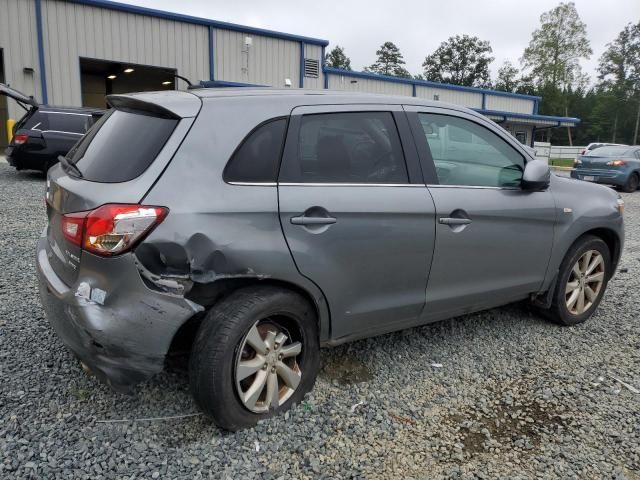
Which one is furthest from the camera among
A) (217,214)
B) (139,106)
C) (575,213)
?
(575,213)

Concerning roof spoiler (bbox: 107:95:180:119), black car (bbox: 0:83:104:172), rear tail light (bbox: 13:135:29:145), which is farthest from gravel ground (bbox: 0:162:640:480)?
rear tail light (bbox: 13:135:29:145)

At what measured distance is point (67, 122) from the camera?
11188 millimetres

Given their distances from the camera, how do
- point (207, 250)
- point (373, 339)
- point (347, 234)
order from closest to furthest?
point (207, 250), point (347, 234), point (373, 339)

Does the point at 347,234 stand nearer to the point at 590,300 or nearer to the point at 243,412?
the point at 243,412

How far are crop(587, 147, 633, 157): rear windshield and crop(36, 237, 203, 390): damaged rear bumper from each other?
53.6ft

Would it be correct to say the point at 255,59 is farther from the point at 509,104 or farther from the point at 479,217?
the point at 479,217

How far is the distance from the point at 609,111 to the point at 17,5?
72438 mm

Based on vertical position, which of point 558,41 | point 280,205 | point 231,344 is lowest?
point 231,344

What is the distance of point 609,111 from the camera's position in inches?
2749

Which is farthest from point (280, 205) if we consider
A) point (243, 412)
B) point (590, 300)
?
point (590, 300)

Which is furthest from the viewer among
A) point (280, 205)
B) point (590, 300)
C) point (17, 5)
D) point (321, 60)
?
point (321, 60)

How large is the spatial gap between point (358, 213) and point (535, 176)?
1450 millimetres

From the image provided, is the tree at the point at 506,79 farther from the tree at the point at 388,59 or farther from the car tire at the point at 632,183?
the car tire at the point at 632,183

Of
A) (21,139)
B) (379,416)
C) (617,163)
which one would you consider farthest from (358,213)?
(617,163)
